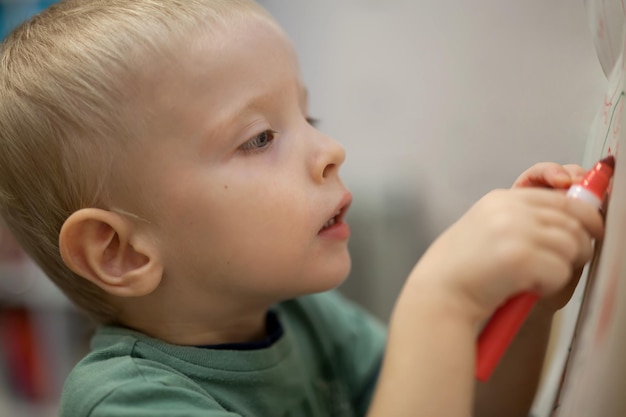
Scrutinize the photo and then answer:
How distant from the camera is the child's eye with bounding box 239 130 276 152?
1.68 ft

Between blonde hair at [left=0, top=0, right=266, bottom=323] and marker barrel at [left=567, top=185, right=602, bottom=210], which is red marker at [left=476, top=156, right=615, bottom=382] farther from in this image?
blonde hair at [left=0, top=0, right=266, bottom=323]

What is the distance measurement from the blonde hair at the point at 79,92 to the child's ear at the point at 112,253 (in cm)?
2

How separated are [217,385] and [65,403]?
0.12 metres

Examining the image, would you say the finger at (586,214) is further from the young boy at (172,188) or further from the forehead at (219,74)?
the forehead at (219,74)

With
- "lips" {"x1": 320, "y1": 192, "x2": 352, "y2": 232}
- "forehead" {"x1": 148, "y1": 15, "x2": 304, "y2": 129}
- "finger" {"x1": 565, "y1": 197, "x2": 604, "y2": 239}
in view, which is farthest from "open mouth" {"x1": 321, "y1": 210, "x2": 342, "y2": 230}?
"finger" {"x1": 565, "y1": 197, "x2": 604, "y2": 239}

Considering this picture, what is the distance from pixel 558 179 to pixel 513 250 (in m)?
0.07

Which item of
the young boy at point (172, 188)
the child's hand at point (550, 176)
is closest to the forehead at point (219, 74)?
A: the young boy at point (172, 188)

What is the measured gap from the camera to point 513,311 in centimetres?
36

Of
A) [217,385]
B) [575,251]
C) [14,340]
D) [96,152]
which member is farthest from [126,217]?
[14,340]

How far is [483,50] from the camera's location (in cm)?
66

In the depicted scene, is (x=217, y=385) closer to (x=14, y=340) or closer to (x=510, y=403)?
(x=510, y=403)

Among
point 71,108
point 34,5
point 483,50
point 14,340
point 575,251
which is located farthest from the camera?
point 14,340

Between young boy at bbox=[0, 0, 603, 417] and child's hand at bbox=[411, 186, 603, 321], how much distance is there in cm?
7

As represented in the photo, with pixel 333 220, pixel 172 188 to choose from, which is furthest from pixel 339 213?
pixel 172 188
